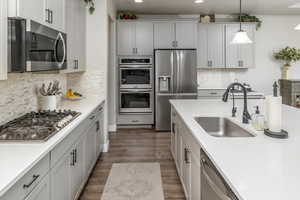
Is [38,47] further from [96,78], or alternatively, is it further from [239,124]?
[96,78]

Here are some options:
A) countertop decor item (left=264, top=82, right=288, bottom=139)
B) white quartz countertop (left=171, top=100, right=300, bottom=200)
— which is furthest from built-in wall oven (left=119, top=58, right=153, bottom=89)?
countertop decor item (left=264, top=82, right=288, bottom=139)

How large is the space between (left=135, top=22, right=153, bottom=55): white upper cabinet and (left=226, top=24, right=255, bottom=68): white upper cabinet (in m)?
1.83

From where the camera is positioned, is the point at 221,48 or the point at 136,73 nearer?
the point at 136,73

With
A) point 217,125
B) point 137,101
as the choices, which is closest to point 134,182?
point 217,125

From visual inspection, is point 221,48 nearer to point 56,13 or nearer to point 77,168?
point 56,13

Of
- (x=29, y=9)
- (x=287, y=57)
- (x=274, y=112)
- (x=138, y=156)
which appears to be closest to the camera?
(x=274, y=112)

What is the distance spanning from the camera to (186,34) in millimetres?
5914

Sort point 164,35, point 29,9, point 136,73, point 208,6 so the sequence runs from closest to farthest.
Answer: point 29,9 → point 208,6 → point 136,73 → point 164,35

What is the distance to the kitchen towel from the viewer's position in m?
1.78

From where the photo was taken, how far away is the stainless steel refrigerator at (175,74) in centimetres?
564

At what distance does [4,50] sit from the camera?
5.34ft

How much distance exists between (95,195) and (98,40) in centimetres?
243

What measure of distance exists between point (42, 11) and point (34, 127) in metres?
0.97

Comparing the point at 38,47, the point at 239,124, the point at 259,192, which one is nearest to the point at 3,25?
the point at 38,47
